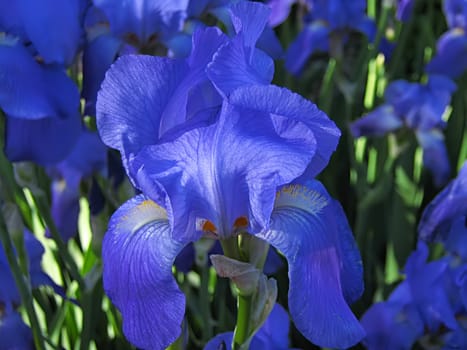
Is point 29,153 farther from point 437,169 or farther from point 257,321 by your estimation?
point 437,169

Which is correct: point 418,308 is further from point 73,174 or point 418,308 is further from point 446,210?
point 73,174

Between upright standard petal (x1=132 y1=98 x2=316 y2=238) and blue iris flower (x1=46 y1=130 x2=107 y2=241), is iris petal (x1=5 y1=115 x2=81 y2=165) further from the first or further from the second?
upright standard petal (x1=132 y1=98 x2=316 y2=238)

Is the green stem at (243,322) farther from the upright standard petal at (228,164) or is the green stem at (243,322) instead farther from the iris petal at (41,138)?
the iris petal at (41,138)

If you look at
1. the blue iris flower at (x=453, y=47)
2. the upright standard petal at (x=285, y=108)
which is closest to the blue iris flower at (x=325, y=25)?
the blue iris flower at (x=453, y=47)

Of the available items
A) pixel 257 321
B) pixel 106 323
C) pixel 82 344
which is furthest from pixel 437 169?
pixel 257 321

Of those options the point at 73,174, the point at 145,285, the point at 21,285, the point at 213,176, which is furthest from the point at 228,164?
the point at 73,174

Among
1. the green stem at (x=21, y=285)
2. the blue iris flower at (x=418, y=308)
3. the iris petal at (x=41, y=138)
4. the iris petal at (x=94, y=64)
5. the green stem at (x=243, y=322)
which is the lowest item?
the blue iris flower at (x=418, y=308)
